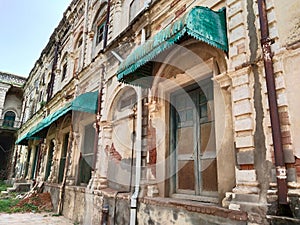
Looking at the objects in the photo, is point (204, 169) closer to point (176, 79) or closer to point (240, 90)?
point (240, 90)

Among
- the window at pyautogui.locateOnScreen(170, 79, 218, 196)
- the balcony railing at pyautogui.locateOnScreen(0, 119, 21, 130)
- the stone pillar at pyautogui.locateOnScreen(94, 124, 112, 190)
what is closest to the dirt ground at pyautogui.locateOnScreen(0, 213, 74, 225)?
the stone pillar at pyautogui.locateOnScreen(94, 124, 112, 190)

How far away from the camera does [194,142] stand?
439cm

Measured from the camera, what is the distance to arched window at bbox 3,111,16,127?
22.5 meters

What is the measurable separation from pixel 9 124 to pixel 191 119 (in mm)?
23544

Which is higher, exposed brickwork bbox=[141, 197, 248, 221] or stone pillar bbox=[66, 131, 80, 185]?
stone pillar bbox=[66, 131, 80, 185]

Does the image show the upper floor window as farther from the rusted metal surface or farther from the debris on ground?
the debris on ground

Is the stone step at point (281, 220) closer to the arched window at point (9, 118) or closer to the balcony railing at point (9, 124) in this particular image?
the balcony railing at point (9, 124)

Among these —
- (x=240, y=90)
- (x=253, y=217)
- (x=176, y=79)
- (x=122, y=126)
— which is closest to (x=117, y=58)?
(x=122, y=126)

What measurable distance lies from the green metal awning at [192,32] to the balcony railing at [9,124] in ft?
70.9

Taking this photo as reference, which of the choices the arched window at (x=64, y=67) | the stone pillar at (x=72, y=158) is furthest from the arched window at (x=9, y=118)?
the stone pillar at (x=72, y=158)

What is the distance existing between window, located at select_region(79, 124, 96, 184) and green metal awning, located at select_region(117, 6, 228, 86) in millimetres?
4655

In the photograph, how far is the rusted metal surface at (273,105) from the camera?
2.62 m

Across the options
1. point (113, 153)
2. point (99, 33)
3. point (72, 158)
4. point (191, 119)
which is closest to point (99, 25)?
point (99, 33)

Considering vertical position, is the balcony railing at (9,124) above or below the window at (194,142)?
above
